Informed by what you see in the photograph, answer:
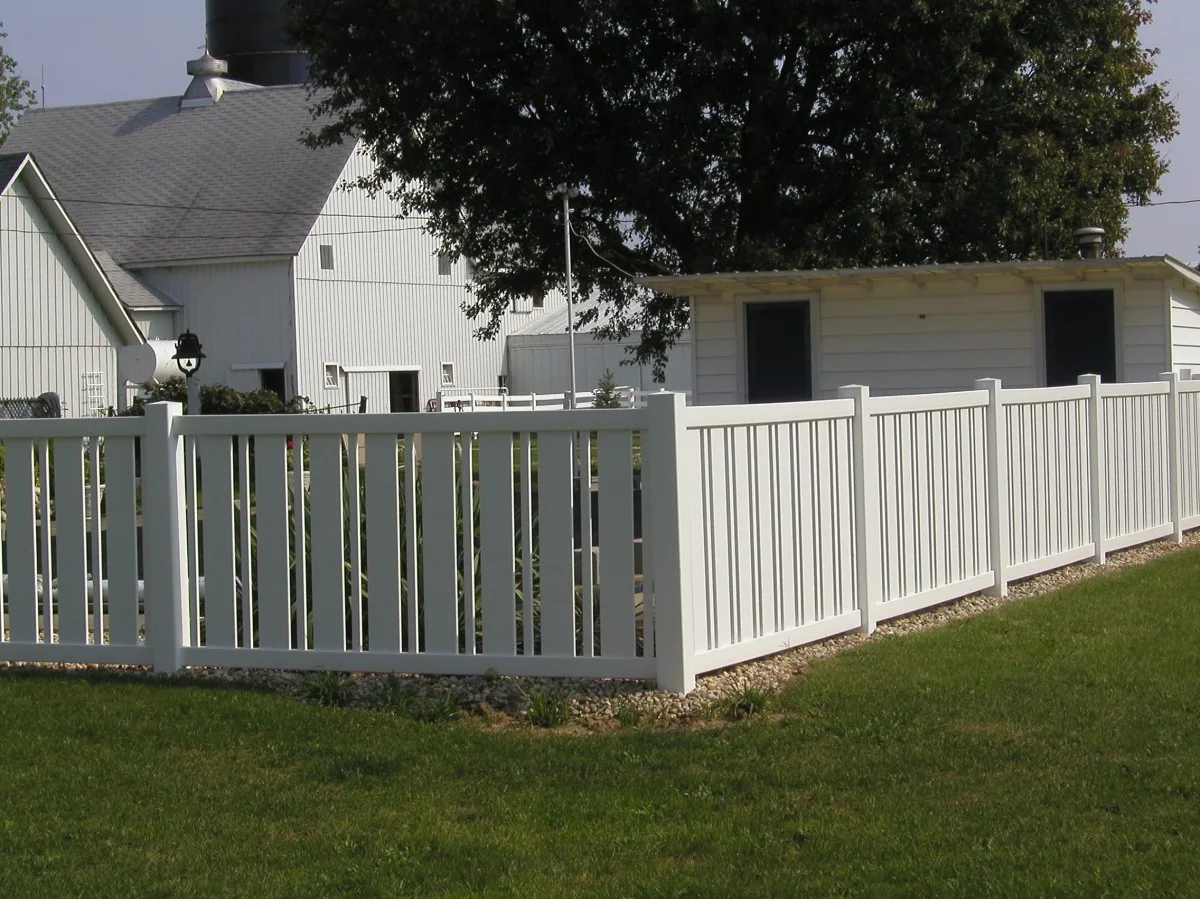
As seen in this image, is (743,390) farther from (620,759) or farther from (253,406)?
(253,406)

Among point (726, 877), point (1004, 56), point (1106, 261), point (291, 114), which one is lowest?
point (726, 877)

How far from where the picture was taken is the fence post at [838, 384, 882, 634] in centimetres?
837

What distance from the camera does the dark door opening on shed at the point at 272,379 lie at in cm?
4203

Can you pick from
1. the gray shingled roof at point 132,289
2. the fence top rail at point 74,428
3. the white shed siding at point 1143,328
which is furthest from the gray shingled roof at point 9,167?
the fence top rail at point 74,428

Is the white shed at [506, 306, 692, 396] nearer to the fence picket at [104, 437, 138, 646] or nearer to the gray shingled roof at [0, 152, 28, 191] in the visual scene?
the gray shingled roof at [0, 152, 28, 191]

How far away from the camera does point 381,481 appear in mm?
7305

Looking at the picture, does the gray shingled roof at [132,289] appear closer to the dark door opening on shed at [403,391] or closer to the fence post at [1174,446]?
the dark door opening on shed at [403,391]

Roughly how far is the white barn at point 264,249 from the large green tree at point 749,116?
18403mm

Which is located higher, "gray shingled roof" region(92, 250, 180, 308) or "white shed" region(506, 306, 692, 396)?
"gray shingled roof" region(92, 250, 180, 308)

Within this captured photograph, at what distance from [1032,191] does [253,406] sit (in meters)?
15.0

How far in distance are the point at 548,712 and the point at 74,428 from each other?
3044mm

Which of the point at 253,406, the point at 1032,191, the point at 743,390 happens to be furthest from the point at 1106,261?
the point at 253,406

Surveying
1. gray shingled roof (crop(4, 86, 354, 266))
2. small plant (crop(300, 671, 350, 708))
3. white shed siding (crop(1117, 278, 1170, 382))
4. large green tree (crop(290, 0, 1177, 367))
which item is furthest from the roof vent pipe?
gray shingled roof (crop(4, 86, 354, 266))

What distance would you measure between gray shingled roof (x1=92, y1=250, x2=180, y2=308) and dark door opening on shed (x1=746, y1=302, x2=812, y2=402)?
28725 millimetres
